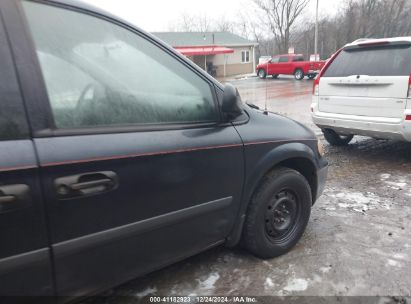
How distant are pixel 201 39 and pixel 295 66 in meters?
16.6

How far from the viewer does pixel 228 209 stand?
8.36 feet

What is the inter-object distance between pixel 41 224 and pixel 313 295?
1847 millimetres

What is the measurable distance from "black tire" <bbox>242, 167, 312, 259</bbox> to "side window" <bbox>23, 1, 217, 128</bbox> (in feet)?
2.53

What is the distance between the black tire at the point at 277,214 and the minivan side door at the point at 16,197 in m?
1.55

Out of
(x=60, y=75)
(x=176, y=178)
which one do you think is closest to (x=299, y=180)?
(x=176, y=178)

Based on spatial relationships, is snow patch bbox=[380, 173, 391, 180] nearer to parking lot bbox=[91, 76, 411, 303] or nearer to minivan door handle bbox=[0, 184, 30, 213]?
parking lot bbox=[91, 76, 411, 303]

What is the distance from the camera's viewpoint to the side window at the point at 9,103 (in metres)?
1.62

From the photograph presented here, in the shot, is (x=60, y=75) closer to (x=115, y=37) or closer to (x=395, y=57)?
(x=115, y=37)

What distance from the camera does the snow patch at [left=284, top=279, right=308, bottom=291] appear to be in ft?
8.52

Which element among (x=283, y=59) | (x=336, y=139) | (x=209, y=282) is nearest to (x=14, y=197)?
(x=209, y=282)

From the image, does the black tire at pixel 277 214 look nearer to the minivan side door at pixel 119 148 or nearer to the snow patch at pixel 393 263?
the minivan side door at pixel 119 148

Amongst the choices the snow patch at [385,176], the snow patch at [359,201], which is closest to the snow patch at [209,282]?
the snow patch at [359,201]

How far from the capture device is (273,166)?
2857mm

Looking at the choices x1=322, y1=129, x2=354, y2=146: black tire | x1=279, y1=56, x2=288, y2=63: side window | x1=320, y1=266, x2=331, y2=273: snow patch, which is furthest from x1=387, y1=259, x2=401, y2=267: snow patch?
x1=279, y1=56, x2=288, y2=63: side window
